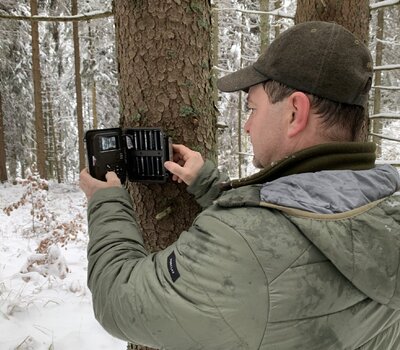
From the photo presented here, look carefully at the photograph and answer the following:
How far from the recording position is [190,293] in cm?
126

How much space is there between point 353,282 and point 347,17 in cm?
463

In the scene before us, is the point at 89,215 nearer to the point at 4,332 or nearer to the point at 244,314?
the point at 244,314

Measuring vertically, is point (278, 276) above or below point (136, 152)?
below

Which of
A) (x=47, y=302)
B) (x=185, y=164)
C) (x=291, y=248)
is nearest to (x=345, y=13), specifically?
(x=185, y=164)

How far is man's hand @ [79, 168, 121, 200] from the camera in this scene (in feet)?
6.36

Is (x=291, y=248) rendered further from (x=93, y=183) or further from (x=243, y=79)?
(x=93, y=183)

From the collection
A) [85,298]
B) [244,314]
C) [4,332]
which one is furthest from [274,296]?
[85,298]

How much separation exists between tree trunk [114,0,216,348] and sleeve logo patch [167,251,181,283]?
1023 mm

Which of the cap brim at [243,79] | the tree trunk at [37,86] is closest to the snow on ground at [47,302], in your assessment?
the cap brim at [243,79]

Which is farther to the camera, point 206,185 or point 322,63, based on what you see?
point 206,185

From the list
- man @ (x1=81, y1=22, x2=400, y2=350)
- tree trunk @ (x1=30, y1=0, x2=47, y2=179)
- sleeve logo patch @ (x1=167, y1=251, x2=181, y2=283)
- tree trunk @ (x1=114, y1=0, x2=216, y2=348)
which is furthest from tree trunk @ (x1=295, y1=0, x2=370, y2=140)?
tree trunk @ (x1=30, y1=0, x2=47, y2=179)

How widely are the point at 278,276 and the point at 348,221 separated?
0.88 ft

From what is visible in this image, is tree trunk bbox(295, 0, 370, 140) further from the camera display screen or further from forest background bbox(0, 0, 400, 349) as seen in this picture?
the camera display screen

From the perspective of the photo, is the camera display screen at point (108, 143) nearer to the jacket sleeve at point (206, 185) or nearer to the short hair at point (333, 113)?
the jacket sleeve at point (206, 185)
